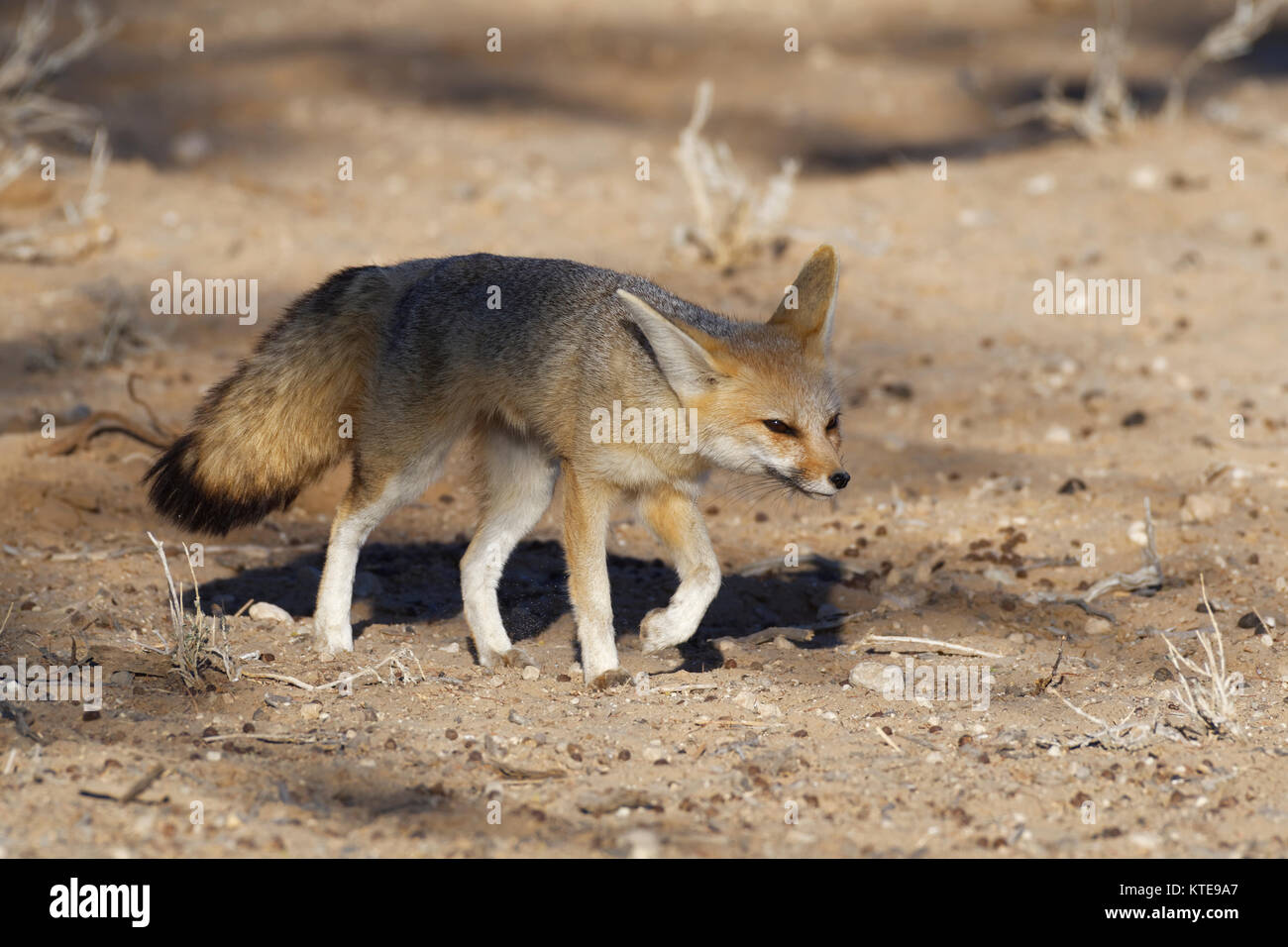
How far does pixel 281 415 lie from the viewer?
5.83 meters

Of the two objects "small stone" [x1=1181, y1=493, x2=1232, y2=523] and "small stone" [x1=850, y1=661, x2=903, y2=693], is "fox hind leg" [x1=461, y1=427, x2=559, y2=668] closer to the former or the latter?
"small stone" [x1=850, y1=661, x2=903, y2=693]

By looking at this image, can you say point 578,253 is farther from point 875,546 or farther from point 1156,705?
point 1156,705

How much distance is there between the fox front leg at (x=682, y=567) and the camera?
17.0 ft

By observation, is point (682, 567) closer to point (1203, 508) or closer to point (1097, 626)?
point (1097, 626)

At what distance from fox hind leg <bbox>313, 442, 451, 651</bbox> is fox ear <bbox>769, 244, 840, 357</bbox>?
143 cm

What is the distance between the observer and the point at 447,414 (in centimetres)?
557

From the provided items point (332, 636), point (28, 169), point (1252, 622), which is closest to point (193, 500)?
point (332, 636)

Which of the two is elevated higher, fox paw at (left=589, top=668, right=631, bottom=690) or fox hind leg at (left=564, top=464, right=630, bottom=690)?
fox hind leg at (left=564, top=464, right=630, bottom=690)

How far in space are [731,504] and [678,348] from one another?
10.4 ft

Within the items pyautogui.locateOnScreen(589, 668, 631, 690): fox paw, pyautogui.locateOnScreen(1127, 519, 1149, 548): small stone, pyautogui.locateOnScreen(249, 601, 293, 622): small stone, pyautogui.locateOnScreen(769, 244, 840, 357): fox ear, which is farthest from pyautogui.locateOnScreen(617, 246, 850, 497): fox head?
pyautogui.locateOnScreen(1127, 519, 1149, 548): small stone

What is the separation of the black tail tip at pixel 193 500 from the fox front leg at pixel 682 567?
1602 mm

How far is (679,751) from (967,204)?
30.4 ft

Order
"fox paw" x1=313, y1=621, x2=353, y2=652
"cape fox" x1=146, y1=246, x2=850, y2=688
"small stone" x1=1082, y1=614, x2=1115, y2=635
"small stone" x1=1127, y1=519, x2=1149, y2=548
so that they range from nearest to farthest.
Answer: "cape fox" x1=146, y1=246, x2=850, y2=688 < "fox paw" x1=313, y1=621, x2=353, y2=652 < "small stone" x1=1082, y1=614, x2=1115, y2=635 < "small stone" x1=1127, y1=519, x2=1149, y2=548

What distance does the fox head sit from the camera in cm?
494
